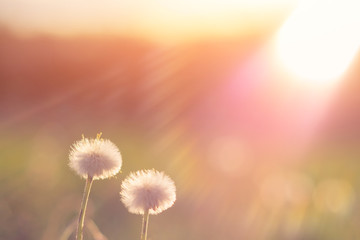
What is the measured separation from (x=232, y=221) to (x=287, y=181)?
2.26 ft

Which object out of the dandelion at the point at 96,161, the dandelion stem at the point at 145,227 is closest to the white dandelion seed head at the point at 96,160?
the dandelion at the point at 96,161

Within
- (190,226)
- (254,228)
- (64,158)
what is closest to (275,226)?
(254,228)

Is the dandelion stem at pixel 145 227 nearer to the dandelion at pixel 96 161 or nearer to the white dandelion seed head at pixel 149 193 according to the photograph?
the white dandelion seed head at pixel 149 193

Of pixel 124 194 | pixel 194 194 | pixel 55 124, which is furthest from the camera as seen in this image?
pixel 55 124

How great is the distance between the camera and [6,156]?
4043 mm

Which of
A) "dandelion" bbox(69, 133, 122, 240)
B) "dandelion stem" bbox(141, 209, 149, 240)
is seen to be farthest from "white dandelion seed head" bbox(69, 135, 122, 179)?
"dandelion stem" bbox(141, 209, 149, 240)

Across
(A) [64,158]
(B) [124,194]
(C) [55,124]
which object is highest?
(C) [55,124]

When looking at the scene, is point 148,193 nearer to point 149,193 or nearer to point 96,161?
point 149,193

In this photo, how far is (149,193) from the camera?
3.40 feet

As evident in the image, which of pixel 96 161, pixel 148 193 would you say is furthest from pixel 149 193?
pixel 96 161

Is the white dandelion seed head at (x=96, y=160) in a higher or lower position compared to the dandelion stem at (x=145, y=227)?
higher

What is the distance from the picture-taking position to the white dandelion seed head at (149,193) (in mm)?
984

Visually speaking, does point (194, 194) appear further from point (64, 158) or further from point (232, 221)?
point (64, 158)

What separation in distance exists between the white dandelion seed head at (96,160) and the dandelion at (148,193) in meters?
0.05
